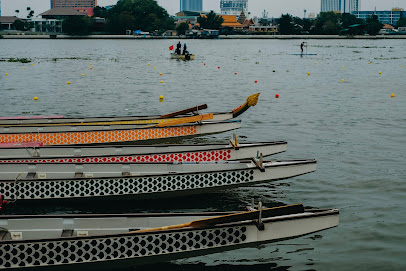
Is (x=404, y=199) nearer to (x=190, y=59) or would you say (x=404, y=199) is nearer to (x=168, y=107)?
(x=168, y=107)

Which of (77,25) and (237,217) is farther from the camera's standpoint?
(77,25)

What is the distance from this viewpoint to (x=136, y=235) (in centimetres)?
870

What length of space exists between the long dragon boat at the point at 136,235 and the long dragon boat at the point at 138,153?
408 centimetres

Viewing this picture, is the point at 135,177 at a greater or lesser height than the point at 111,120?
lesser

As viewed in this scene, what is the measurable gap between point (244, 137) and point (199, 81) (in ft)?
72.3

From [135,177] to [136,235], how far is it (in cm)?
352

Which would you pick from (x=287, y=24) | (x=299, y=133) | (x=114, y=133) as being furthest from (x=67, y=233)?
(x=287, y=24)

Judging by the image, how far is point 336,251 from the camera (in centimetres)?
1075

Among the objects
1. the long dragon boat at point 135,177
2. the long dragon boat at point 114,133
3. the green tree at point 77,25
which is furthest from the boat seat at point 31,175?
the green tree at point 77,25

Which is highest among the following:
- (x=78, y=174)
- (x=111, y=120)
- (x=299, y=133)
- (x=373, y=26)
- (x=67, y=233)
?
(x=373, y=26)

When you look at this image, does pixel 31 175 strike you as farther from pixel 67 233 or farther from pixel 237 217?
pixel 237 217

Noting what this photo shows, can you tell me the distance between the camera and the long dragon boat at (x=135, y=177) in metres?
12.0

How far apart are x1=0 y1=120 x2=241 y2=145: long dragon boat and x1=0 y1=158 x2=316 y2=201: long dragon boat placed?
3569mm

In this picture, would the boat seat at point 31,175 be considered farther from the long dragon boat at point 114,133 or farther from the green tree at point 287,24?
the green tree at point 287,24
